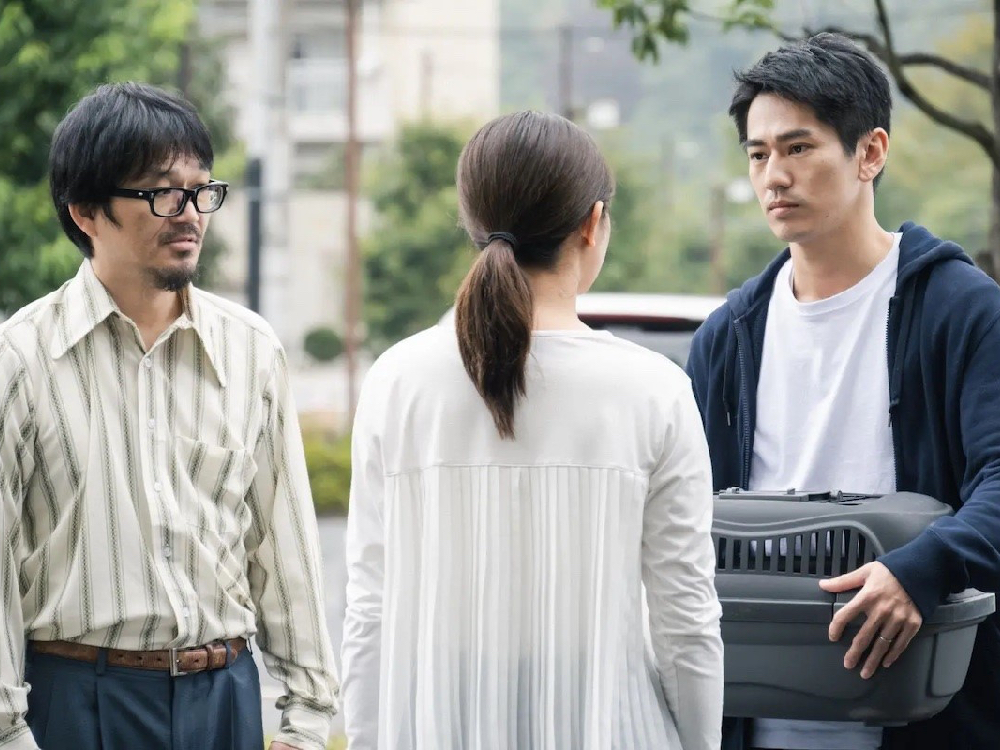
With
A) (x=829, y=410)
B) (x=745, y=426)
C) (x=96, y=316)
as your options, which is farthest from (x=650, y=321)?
(x=96, y=316)

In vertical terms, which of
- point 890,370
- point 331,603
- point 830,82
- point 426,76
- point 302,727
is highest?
point 426,76

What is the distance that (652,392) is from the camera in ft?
7.76

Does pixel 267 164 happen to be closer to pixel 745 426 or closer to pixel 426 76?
pixel 426 76

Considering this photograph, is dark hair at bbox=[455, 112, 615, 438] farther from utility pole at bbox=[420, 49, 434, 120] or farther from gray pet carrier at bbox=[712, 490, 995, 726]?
utility pole at bbox=[420, 49, 434, 120]

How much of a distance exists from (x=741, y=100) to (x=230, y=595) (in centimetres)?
132

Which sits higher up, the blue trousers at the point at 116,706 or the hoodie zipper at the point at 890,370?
the hoodie zipper at the point at 890,370

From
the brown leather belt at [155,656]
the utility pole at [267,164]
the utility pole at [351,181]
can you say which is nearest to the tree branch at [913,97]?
the brown leather belt at [155,656]

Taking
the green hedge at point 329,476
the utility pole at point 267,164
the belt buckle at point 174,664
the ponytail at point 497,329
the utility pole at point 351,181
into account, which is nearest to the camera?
the ponytail at point 497,329

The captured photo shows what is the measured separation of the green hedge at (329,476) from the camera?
19859 millimetres

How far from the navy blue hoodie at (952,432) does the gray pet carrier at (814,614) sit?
0.06 metres

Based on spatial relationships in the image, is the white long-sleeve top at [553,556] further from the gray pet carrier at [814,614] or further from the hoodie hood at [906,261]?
the hoodie hood at [906,261]

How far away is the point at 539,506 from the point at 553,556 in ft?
0.25

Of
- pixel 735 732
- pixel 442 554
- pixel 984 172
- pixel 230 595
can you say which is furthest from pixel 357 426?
pixel 984 172

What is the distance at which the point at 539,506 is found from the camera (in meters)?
2.38
